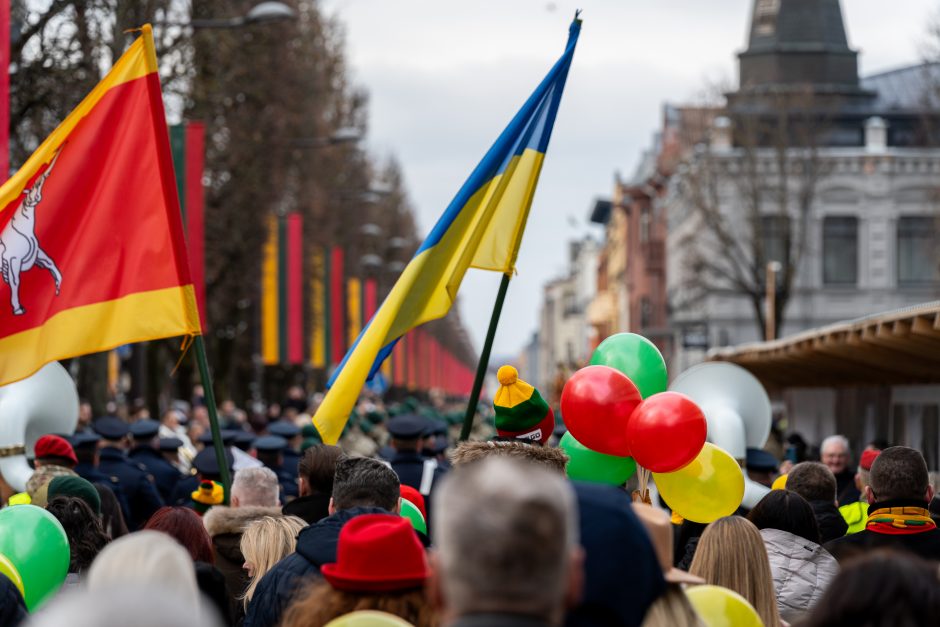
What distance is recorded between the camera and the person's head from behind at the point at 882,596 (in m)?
3.70

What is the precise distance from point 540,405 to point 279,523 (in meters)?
1.46

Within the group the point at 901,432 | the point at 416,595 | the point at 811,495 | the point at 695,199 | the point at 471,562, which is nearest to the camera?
the point at 471,562

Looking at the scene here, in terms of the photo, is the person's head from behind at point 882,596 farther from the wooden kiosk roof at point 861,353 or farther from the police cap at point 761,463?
the wooden kiosk roof at point 861,353

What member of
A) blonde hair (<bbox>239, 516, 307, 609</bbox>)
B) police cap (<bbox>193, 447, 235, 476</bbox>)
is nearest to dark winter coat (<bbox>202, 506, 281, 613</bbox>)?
blonde hair (<bbox>239, 516, 307, 609</bbox>)

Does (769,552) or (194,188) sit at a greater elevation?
(194,188)

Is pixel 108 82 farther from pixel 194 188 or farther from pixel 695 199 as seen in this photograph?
pixel 695 199

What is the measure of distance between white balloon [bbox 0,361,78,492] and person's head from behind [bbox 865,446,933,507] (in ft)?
25.6

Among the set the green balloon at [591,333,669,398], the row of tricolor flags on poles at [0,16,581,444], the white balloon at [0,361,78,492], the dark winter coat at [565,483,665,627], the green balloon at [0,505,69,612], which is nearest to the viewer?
the dark winter coat at [565,483,665,627]

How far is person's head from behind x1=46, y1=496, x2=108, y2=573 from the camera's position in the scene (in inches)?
281

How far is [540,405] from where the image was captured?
7.97 metres

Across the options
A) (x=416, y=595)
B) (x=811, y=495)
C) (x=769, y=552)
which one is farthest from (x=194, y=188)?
(x=416, y=595)

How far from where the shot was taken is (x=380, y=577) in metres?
4.85

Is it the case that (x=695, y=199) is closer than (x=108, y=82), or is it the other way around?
(x=108, y=82)

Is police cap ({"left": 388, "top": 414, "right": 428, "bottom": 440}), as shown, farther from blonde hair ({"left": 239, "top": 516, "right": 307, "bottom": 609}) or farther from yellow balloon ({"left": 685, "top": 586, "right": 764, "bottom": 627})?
yellow balloon ({"left": 685, "top": 586, "right": 764, "bottom": 627})
